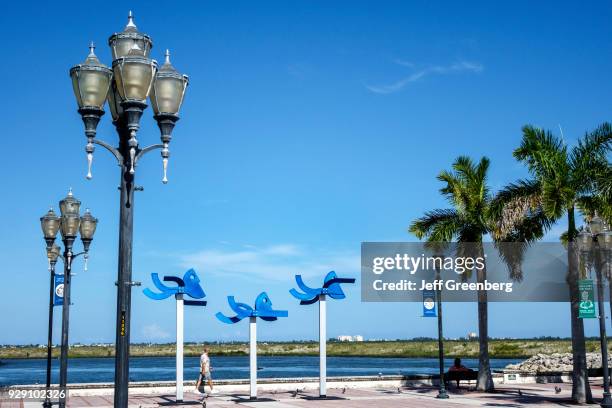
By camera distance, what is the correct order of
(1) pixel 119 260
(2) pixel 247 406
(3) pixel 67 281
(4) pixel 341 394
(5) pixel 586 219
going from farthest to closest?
1. (4) pixel 341 394
2. (5) pixel 586 219
3. (2) pixel 247 406
4. (3) pixel 67 281
5. (1) pixel 119 260

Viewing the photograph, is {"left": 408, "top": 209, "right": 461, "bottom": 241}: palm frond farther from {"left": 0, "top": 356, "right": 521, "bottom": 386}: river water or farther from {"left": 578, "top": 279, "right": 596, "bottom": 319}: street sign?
{"left": 0, "top": 356, "right": 521, "bottom": 386}: river water

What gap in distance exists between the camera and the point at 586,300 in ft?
73.2

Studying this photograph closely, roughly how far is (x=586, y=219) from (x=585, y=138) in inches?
115

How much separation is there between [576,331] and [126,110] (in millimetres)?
19098

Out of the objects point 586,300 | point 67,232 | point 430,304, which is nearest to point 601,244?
point 586,300

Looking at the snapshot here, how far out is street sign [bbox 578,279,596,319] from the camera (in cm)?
2221

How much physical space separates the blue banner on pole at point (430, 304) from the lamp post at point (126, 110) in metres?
19.3

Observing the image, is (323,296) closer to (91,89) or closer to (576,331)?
(576,331)

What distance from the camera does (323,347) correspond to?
89.9ft

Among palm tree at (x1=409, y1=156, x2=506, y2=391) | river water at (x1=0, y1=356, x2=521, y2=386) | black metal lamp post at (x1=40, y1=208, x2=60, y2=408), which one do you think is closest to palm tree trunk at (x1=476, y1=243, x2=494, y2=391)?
palm tree at (x1=409, y1=156, x2=506, y2=391)

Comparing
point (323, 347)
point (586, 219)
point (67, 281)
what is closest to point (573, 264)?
point (586, 219)

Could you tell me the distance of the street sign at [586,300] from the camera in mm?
22209

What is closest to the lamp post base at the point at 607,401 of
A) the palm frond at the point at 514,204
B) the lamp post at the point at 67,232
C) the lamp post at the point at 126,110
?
the palm frond at the point at 514,204

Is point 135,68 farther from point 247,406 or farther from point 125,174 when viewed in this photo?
point 247,406
